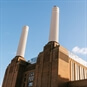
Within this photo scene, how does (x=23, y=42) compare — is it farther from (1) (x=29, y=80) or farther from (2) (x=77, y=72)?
(2) (x=77, y=72)

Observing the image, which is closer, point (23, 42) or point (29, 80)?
point (29, 80)

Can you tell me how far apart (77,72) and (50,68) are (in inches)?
321

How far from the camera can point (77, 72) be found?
29.9 m

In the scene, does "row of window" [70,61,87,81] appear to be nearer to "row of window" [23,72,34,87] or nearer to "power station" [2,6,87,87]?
"power station" [2,6,87,87]

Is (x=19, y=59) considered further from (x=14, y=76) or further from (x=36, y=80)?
(x=36, y=80)

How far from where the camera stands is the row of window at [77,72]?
28328 millimetres

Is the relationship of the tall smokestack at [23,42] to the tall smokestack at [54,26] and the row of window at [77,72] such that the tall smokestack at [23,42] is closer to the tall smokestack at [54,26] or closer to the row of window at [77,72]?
the tall smokestack at [54,26]

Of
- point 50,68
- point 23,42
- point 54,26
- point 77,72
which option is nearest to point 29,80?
point 50,68

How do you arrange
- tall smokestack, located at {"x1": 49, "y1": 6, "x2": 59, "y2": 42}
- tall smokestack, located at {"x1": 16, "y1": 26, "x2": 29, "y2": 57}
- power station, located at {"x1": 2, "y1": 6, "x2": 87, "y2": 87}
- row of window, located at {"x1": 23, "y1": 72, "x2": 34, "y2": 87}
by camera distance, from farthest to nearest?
tall smokestack, located at {"x1": 16, "y1": 26, "x2": 29, "y2": 57} < row of window, located at {"x1": 23, "y1": 72, "x2": 34, "y2": 87} < tall smokestack, located at {"x1": 49, "y1": 6, "x2": 59, "y2": 42} < power station, located at {"x1": 2, "y1": 6, "x2": 87, "y2": 87}

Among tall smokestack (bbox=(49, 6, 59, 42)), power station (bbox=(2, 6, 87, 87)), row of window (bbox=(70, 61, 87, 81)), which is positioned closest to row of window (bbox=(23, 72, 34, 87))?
power station (bbox=(2, 6, 87, 87))

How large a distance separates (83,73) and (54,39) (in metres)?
10.6

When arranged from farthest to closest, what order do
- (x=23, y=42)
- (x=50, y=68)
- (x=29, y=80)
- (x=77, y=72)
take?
(x=23, y=42)
(x=77, y=72)
(x=29, y=80)
(x=50, y=68)

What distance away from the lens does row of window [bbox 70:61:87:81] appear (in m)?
28.3

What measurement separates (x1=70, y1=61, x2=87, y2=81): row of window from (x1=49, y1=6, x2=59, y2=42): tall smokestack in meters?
6.21
